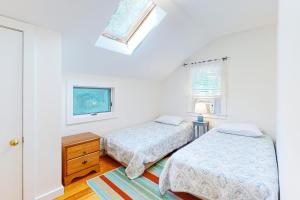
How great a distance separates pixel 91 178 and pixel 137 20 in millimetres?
2577

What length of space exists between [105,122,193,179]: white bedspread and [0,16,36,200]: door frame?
1.15 metres

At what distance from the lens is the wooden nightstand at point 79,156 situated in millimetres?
2053

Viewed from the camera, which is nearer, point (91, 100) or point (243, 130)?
point (243, 130)

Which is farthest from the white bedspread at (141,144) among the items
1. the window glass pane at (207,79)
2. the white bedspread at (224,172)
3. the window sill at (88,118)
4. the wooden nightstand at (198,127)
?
the window glass pane at (207,79)

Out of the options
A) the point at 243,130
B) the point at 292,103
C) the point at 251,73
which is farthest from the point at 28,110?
the point at 251,73

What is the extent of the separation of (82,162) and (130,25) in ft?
7.52

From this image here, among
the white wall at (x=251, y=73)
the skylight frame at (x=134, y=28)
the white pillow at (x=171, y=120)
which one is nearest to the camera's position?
the skylight frame at (x=134, y=28)

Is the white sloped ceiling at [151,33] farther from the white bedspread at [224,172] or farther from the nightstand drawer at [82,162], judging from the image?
the white bedspread at [224,172]

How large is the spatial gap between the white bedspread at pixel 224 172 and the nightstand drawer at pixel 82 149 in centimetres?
113

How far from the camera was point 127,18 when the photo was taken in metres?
2.52

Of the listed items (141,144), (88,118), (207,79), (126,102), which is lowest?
(141,144)

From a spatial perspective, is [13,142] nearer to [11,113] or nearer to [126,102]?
[11,113]

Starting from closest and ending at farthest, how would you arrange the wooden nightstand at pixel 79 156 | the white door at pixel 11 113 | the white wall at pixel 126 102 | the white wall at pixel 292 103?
the white wall at pixel 292 103 → the white door at pixel 11 113 → the wooden nightstand at pixel 79 156 → the white wall at pixel 126 102

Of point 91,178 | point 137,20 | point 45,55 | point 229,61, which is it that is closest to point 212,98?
point 229,61
